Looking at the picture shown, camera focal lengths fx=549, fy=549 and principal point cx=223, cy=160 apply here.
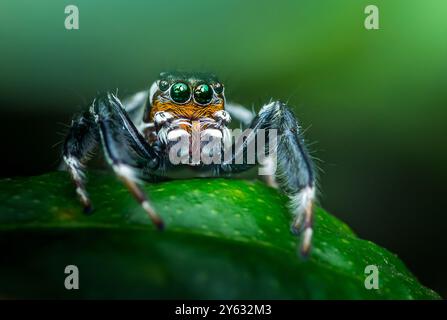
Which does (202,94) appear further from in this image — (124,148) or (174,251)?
(174,251)

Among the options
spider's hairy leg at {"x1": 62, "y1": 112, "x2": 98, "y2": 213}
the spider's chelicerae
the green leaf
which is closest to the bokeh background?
the spider's chelicerae

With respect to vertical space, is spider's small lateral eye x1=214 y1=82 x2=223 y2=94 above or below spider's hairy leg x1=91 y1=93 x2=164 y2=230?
above

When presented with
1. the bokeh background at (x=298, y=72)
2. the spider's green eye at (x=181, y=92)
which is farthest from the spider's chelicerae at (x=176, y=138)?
the bokeh background at (x=298, y=72)

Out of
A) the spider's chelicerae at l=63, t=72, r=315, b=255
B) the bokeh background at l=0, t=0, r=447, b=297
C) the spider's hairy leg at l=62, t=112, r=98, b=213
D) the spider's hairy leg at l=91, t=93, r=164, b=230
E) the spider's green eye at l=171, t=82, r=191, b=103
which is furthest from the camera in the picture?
the bokeh background at l=0, t=0, r=447, b=297

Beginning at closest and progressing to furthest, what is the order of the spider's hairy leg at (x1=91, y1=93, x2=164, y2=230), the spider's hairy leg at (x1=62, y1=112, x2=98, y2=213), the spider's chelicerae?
the spider's hairy leg at (x1=91, y1=93, x2=164, y2=230) → the spider's chelicerae → the spider's hairy leg at (x1=62, y1=112, x2=98, y2=213)

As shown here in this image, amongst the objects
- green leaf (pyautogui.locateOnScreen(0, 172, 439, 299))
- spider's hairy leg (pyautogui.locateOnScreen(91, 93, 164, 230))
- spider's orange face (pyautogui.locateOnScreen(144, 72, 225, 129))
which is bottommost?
green leaf (pyautogui.locateOnScreen(0, 172, 439, 299))

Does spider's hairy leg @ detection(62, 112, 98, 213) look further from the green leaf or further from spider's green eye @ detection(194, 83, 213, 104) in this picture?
spider's green eye @ detection(194, 83, 213, 104)

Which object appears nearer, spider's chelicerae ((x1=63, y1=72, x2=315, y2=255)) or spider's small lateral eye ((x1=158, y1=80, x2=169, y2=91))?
spider's chelicerae ((x1=63, y1=72, x2=315, y2=255))
